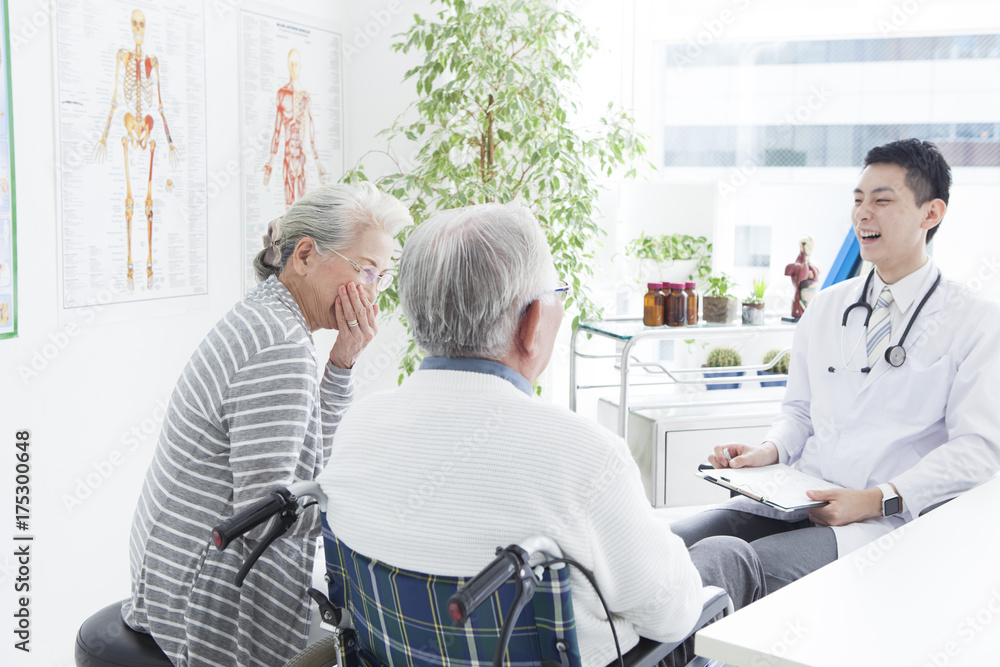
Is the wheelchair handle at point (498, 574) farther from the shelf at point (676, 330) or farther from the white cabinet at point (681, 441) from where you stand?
the white cabinet at point (681, 441)

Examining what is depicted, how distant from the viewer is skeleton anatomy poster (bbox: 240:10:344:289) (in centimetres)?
292

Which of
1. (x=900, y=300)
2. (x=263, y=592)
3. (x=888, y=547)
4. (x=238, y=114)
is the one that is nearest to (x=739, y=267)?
(x=900, y=300)

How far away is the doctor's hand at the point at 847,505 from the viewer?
1.75m

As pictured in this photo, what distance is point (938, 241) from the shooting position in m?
3.82

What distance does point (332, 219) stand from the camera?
1651 mm

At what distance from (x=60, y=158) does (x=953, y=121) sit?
350cm

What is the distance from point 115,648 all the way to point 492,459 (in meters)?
0.89

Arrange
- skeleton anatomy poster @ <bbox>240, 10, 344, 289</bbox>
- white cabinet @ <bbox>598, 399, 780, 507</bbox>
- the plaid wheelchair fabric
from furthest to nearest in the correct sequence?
white cabinet @ <bbox>598, 399, 780, 507</bbox>, skeleton anatomy poster @ <bbox>240, 10, 344, 289</bbox>, the plaid wheelchair fabric

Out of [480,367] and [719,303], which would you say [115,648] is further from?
[719,303]

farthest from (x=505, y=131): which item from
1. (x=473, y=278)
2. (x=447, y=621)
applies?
(x=447, y=621)

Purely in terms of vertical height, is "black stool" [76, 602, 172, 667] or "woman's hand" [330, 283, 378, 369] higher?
"woman's hand" [330, 283, 378, 369]

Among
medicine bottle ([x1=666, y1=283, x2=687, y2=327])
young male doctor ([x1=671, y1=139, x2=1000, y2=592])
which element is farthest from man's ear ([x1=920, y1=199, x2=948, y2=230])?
medicine bottle ([x1=666, y1=283, x2=687, y2=327])

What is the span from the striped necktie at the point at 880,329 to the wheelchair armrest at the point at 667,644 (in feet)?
2.98

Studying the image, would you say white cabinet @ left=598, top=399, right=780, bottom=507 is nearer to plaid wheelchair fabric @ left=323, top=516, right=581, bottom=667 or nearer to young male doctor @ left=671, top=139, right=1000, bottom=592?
young male doctor @ left=671, top=139, right=1000, bottom=592
